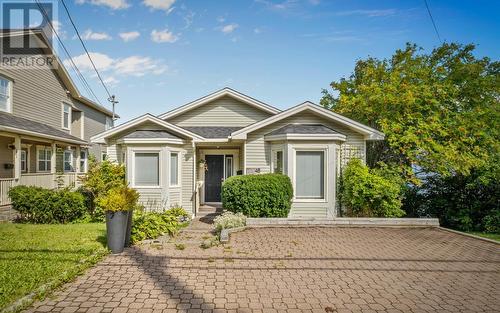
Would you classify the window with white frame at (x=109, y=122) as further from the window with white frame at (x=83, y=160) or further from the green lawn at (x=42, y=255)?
the green lawn at (x=42, y=255)

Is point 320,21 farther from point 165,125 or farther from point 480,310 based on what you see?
point 480,310

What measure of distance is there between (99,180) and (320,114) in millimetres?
9714

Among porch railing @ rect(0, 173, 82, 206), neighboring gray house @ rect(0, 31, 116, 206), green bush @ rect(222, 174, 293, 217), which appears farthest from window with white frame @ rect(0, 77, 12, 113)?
green bush @ rect(222, 174, 293, 217)

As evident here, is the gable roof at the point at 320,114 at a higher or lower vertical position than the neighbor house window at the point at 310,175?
higher

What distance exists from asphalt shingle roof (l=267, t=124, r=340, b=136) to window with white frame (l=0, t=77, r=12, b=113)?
14432mm

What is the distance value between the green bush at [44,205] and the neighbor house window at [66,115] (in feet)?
38.3

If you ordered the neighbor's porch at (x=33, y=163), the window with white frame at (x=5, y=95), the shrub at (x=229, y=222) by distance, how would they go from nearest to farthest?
the shrub at (x=229, y=222) → the neighbor's porch at (x=33, y=163) → the window with white frame at (x=5, y=95)

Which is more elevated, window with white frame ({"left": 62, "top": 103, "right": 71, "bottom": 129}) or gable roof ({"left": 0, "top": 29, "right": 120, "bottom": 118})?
gable roof ({"left": 0, "top": 29, "right": 120, "bottom": 118})

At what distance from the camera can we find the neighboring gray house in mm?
14227

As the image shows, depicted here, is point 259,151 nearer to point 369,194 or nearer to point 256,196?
point 256,196

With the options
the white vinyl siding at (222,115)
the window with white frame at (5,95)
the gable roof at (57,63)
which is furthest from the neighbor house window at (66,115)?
the white vinyl siding at (222,115)

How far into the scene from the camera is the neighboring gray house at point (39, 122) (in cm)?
1423

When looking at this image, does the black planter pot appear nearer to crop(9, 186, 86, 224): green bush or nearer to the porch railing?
crop(9, 186, 86, 224): green bush

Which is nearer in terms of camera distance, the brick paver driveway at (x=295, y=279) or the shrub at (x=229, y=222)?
the brick paver driveway at (x=295, y=279)
